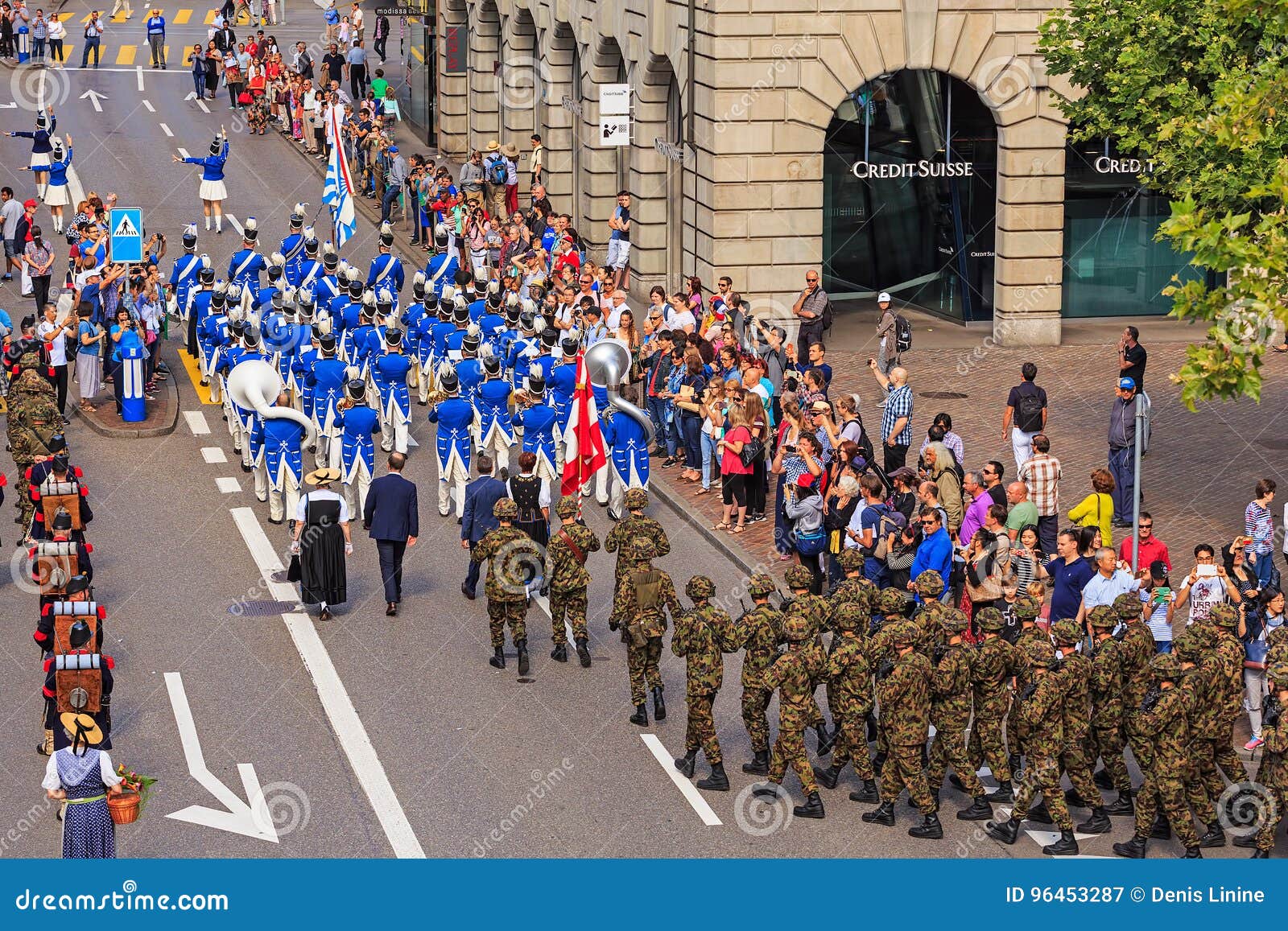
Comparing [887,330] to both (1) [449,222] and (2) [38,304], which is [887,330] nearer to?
(1) [449,222]

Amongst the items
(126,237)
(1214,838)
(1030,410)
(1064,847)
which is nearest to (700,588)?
(1064,847)

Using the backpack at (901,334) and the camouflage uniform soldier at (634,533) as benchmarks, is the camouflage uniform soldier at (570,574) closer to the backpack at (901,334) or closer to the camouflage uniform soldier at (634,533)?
the camouflage uniform soldier at (634,533)

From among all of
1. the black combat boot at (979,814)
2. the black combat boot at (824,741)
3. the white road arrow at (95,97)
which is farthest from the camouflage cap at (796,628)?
the white road arrow at (95,97)

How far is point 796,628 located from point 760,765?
1318 mm

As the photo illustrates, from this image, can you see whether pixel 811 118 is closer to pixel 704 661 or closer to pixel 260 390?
pixel 260 390

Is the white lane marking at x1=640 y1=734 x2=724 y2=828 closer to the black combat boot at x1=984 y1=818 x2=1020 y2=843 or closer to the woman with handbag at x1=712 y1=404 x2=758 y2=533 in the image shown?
the black combat boot at x1=984 y1=818 x2=1020 y2=843

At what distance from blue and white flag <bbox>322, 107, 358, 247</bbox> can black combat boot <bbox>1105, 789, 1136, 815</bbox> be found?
70.3 feet

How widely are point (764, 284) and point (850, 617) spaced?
16.6m

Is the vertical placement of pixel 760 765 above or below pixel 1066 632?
below

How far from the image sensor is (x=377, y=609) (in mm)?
20281

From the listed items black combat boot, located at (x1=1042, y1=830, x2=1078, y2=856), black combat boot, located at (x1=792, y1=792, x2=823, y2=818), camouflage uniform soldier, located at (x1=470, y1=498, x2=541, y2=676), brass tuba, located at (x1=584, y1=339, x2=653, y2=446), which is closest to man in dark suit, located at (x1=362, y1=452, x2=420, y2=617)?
camouflage uniform soldier, located at (x1=470, y1=498, x2=541, y2=676)

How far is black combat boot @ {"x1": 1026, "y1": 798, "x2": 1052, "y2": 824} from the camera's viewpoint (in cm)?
1554

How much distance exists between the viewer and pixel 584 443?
2142 cm

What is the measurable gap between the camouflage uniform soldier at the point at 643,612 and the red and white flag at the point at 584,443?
4.08 m
